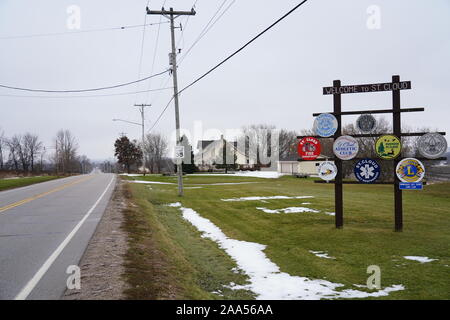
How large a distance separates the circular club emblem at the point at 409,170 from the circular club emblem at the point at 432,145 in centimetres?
35

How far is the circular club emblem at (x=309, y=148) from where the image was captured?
37.1 feet

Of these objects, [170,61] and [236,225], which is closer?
[236,225]

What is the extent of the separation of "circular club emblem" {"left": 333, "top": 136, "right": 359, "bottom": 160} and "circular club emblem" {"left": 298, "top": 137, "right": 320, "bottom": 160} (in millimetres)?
711

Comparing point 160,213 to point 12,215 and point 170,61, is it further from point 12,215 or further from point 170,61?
point 170,61

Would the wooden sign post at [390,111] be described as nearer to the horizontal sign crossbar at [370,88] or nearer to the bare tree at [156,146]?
the horizontal sign crossbar at [370,88]

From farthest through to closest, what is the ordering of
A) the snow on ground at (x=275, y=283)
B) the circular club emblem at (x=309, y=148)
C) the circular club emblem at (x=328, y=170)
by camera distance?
the circular club emblem at (x=309, y=148)
the circular club emblem at (x=328, y=170)
the snow on ground at (x=275, y=283)

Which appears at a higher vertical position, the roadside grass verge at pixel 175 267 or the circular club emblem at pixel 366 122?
the circular club emblem at pixel 366 122

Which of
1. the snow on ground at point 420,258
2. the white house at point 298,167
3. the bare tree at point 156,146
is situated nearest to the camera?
the snow on ground at point 420,258

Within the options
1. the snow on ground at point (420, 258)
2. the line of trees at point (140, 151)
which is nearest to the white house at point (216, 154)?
the line of trees at point (140, 151)

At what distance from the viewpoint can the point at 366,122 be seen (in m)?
10.5

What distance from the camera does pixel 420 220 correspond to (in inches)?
480

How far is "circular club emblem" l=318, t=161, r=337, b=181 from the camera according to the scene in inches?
431

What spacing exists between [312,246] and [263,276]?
2554 millimetres

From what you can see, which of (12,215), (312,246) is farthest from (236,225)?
(12,215)
